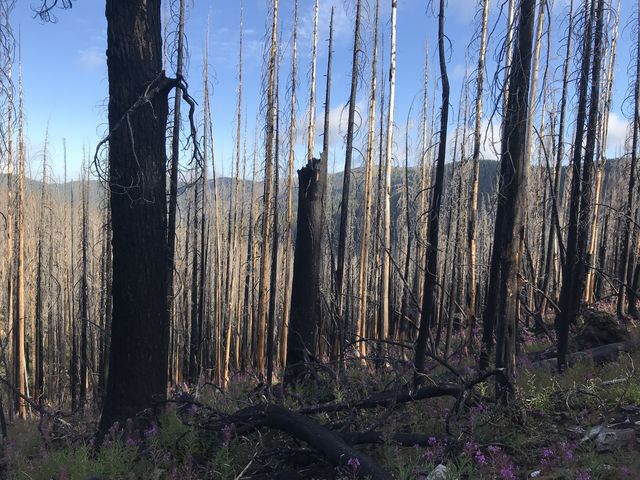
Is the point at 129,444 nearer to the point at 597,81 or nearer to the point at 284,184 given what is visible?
the point at 597,81

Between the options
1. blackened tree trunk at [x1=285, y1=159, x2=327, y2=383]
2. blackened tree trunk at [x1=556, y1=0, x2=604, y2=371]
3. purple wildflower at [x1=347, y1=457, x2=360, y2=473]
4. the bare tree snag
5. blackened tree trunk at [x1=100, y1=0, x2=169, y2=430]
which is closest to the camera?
purple wildflower at [x1=347, y1=457, x2=360, y2=473]

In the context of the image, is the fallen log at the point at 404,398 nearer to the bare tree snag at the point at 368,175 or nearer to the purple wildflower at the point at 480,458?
the purple wildflower at the point at 480,458

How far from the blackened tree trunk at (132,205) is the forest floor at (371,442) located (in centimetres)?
38

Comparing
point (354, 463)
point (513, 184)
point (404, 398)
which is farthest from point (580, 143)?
Answer: point (354, 463)

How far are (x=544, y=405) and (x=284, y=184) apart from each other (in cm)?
1058

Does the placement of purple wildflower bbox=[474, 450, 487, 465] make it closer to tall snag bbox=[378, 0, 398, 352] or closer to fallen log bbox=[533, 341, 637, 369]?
fallen log bbox=[533, 341, 637, 369]

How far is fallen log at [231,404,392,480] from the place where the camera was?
8.67 ft

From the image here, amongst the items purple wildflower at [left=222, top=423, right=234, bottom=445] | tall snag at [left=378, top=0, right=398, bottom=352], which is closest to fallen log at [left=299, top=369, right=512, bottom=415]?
purple wildflower at [left=222, top=423, right=234, bottom=445]

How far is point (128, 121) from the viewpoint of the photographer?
12.1ft

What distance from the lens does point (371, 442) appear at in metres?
3.29

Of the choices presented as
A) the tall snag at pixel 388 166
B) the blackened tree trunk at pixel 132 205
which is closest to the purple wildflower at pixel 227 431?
the blackened tree trunk at pixel 132 205

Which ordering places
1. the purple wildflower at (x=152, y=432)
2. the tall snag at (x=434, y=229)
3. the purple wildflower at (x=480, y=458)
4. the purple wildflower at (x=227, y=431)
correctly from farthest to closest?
the tall snag at (x=434, y=229) → the purple wildflower at (x=152, y=432) → the purple wildflower at (x=227, y=431) → the purple wildflower at (x=480, y=458)

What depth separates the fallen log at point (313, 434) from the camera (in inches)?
104

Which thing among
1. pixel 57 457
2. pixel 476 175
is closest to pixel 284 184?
pixel 476 175
